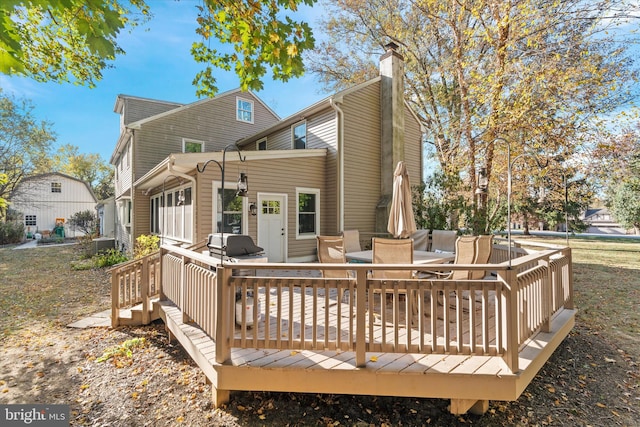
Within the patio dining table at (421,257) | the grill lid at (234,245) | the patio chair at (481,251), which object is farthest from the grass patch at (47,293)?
the patio chair at (481,251)

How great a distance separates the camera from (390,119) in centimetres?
1071

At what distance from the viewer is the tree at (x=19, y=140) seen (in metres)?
18.1

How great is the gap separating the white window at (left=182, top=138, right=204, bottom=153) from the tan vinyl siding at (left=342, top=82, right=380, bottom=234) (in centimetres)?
715

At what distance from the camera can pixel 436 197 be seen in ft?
31.4

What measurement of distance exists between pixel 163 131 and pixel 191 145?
1.23 metres

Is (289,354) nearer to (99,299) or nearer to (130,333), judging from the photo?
(130,333)

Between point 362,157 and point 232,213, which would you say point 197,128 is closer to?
point 232,213

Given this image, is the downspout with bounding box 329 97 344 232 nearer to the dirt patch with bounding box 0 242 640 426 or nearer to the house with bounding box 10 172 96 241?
the dirt patch with bounding box 0 242 640 426

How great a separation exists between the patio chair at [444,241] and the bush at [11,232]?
25483 millimetres

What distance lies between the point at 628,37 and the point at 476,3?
14.7 feet

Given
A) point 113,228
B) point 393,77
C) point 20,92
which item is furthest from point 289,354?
point 20,92

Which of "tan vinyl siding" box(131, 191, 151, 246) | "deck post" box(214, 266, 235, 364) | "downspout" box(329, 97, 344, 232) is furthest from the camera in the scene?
"tan vinyl siding" box(131, 191, 151, 246)

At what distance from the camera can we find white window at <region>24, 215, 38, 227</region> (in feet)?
73.9

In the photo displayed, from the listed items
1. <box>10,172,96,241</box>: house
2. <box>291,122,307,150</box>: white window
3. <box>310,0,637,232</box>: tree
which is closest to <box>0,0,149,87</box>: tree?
<box>291,122,307,150</box>: white window
